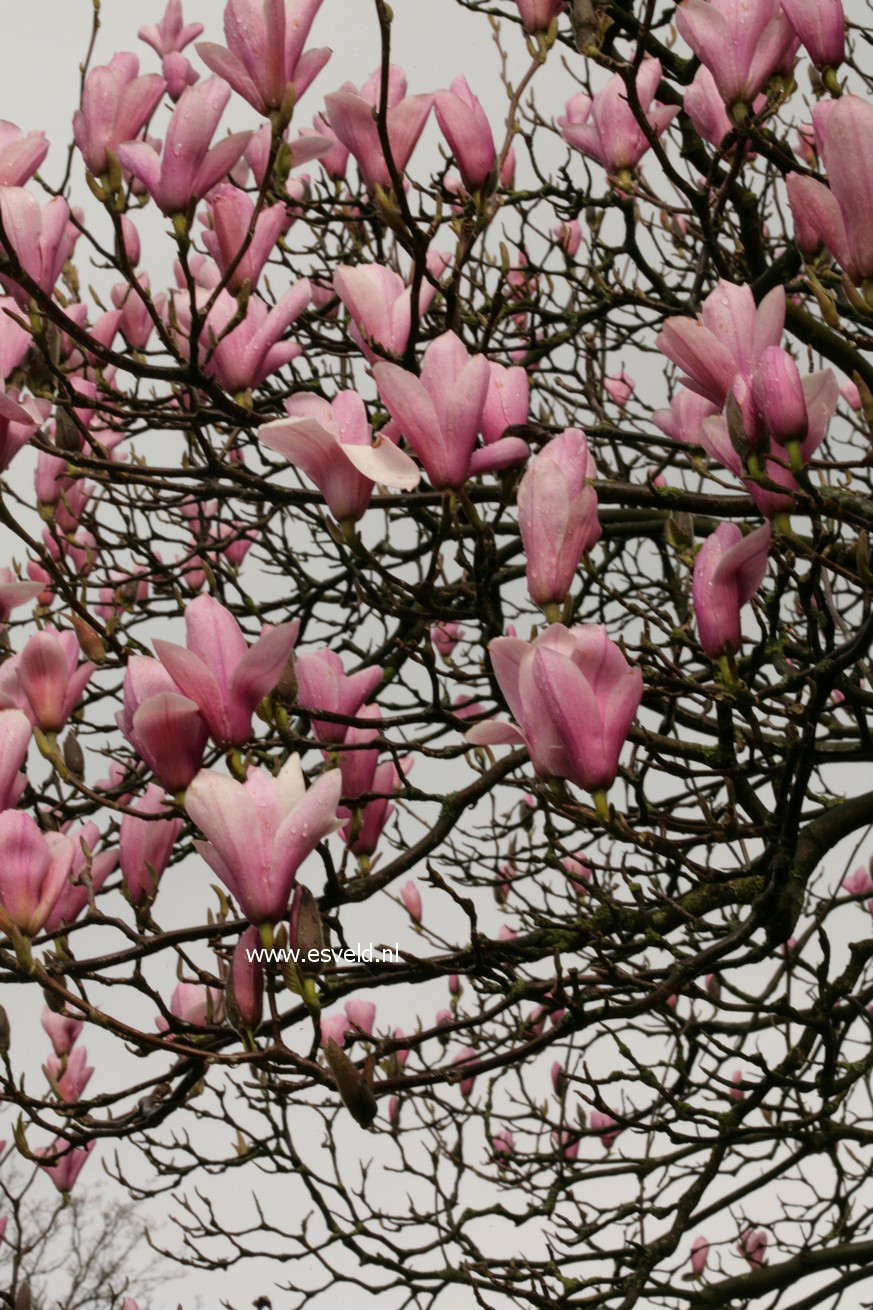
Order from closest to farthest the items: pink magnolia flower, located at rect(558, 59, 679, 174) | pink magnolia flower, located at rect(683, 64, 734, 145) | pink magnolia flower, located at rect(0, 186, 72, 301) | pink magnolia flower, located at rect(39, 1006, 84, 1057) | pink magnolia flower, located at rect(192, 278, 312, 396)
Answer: pink magnolia flower, located at rect(0, 186, 72, 301) → pink magnolia flower, located at rect(192, 278, 312, 396) → pink magnolia flower, located at rect(683, 64, 734, 145) → pink magnolia flower, located at rect(558, 59, 679, 174) → pink magnolia flower, located at rect(39, 1006, 84, 1057)

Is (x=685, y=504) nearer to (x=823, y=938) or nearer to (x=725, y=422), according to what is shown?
(x=725, y=422)

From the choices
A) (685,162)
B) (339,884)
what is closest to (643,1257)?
(339,884)

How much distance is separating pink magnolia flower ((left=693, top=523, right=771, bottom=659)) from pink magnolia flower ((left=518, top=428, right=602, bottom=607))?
0.17 metres

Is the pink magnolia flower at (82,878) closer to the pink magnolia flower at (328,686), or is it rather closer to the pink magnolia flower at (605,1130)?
the pink magnolia flower at (328,686)

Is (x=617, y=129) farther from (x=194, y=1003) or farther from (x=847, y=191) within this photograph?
(x=194, y=1003)

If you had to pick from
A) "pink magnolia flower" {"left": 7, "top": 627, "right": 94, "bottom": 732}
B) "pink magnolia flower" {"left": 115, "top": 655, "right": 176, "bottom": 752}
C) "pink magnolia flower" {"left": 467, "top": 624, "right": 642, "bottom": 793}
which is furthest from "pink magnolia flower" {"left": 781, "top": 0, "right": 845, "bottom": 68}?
"pink magnolia flower" {"left": 7, "top": 627, "right": 94, "bottom": 732}

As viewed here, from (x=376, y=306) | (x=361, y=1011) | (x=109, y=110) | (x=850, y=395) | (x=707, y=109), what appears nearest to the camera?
(x=376, y=306)

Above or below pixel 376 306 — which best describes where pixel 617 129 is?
above

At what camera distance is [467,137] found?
1.97 metres

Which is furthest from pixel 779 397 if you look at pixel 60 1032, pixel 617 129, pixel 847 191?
pixel 60 1032

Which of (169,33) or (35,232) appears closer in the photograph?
(35,232)

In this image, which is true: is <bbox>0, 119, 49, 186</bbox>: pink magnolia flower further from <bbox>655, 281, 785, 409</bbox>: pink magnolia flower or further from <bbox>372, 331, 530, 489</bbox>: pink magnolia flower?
<bbox>655, 281, 785, 409</bbox>: pink magnolia flower

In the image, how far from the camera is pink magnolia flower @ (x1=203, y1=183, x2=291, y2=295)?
75.5 inches

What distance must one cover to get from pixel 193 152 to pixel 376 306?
36cm
